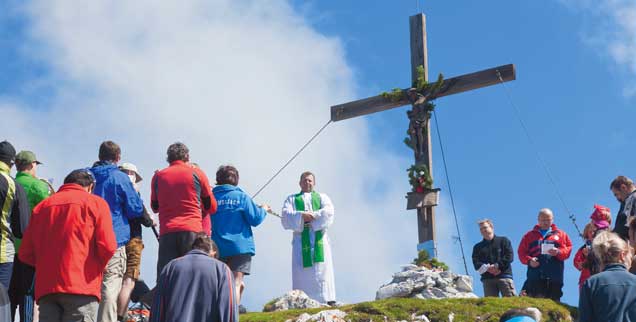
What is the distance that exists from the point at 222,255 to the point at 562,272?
200 inches

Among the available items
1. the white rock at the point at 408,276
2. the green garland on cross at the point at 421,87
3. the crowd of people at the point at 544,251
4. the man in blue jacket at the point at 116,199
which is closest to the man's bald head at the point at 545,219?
the crowd of people at the point at 544,251

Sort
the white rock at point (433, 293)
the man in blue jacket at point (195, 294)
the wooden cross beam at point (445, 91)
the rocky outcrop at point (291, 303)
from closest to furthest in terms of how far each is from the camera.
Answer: the man in blue jacket at point (195, 294) → the rocky outcrop at point (291, 303) → the white rock at point (433, 293) → the wooden cross beam at point (445, 91)

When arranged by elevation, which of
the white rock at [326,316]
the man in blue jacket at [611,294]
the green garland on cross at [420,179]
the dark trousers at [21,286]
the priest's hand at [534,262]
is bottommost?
the man in blue jacket at [611,294]

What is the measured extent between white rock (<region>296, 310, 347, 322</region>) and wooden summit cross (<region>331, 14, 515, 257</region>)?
360cm

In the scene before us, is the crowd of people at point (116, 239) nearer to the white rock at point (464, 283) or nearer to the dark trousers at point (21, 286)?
the dark trousers at point (21, 286)

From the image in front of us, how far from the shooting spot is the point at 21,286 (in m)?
9.16

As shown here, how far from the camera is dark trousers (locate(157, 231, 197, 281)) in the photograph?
9.81 meters

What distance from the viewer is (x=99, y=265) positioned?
8242 millimetres

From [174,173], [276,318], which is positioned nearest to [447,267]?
[276,318]

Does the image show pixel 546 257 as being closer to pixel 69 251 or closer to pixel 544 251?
pixel 544 251

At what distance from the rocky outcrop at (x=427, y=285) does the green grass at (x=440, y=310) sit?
0.89m

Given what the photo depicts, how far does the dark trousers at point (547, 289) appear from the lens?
42.4 ft

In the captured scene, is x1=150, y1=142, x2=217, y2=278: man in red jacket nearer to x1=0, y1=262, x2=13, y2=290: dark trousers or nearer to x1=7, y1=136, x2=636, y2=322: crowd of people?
x1=7, y1=136, x2=636, y2=322: crowd of people

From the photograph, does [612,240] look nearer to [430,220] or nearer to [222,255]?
[222,255]
